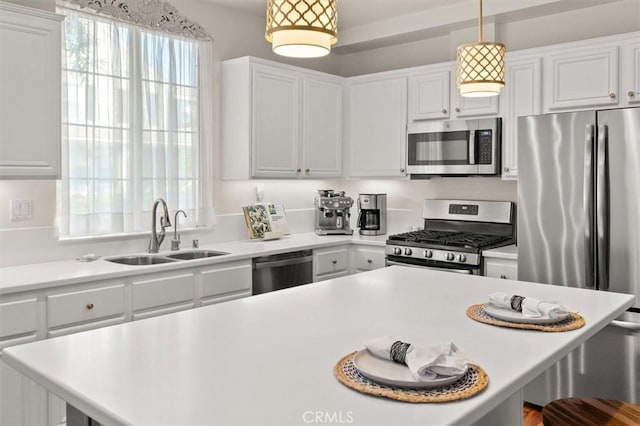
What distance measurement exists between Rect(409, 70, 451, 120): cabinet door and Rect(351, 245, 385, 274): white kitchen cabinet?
43.0 inches

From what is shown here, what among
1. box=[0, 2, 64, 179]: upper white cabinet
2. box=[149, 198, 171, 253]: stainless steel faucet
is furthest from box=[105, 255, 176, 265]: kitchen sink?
box=[0, 2, 64, 179]: upper white cabinet

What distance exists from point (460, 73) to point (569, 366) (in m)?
1.91

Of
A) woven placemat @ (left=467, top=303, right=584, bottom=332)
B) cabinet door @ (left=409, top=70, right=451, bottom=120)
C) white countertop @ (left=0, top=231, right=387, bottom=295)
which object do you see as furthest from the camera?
cabinet door @ (left=409, top=70, right=451, bottom=120)

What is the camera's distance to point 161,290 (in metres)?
3.06

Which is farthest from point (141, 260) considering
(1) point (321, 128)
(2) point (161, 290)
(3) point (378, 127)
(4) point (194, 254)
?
(3) point (378, 127)

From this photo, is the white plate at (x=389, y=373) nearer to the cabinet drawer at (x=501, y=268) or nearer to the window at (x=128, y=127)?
the cabinet drawer at (x=501, y=268)

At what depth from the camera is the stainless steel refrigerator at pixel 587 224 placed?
2977mm

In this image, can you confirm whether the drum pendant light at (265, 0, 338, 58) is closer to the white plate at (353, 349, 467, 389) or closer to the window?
the white plate at (353, 349, 467, 389)

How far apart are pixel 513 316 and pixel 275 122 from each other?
9.05 feet

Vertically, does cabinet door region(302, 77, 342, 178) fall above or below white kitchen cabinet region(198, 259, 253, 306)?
above

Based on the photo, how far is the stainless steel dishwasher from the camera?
3.68m

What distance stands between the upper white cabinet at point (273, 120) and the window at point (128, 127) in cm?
21

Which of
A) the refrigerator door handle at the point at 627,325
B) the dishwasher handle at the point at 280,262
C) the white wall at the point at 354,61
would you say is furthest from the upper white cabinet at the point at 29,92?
the refrigerator door handle at the point at 627,325

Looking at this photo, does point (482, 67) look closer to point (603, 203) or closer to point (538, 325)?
point (538, 325)
